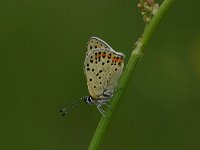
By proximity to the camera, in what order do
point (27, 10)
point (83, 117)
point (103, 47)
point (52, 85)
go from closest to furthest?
point (103, 47), point (83, 117), point (52, 85), point (27, 10)

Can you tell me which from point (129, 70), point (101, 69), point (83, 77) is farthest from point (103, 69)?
point (83, 77)

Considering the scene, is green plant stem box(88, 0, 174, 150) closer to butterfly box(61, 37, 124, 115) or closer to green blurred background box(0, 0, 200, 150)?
butterfly box(61, 37, 124, 115)

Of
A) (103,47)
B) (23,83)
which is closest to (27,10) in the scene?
(23,83)

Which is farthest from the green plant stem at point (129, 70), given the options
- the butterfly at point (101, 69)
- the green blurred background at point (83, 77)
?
the green blurred background at point (83, 77)

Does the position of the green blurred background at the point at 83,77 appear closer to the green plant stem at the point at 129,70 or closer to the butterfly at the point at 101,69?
the butterfly at the point at 101,69

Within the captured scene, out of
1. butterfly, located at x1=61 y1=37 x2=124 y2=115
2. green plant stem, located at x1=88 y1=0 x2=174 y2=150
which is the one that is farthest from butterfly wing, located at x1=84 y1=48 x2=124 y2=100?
green plant stem, located at x1=88 y1=0 x2=174 y2=150

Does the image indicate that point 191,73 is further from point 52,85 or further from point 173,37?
point 52,85
